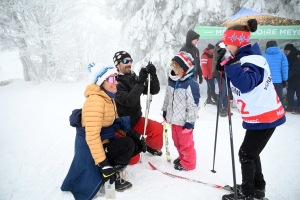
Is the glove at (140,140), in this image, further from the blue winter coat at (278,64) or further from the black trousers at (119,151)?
the blue winter coat at (278,64)

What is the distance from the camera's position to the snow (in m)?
2.66

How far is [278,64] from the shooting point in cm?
560

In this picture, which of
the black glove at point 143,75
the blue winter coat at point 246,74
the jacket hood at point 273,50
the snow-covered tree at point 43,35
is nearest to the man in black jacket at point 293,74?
the jacket hood at point 273,50

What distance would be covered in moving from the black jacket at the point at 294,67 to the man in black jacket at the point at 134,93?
201 inches

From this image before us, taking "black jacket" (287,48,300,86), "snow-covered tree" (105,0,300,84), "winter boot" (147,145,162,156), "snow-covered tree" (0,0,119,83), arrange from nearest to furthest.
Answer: "winter boot" (147,145,162,156), "black jacket" (287,48,300,86), "snow-covered tree" (105,0,300,84), "snow-covered tree" (0,0,119,83)

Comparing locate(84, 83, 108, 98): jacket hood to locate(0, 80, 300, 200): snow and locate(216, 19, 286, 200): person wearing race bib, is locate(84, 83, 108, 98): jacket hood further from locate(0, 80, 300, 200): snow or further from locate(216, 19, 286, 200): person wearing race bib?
locate(216, 19, 286, 200): person wearing race bib

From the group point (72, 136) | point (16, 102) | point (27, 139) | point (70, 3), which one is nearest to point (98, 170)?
point (72, 136)

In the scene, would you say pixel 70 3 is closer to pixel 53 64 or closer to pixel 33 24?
pixel 33 24

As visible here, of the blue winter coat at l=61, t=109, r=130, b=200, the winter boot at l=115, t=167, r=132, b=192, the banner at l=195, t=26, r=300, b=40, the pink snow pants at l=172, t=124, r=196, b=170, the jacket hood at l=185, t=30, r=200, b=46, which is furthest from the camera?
the banner at l=195, t=26, r=300, b=40

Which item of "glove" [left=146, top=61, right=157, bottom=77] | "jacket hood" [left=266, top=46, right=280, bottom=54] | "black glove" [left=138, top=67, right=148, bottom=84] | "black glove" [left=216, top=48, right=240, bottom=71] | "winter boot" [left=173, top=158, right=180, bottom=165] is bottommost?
"winter boot" [left=173, top=158, right=180, bottom=165]

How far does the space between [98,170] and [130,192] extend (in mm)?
541

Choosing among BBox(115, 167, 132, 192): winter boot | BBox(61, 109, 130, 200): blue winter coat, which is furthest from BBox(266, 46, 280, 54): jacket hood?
BBox(61, 109, 130, 200): blue winter coat

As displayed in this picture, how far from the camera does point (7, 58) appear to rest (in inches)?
468

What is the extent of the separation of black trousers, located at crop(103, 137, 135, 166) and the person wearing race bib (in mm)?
1434
